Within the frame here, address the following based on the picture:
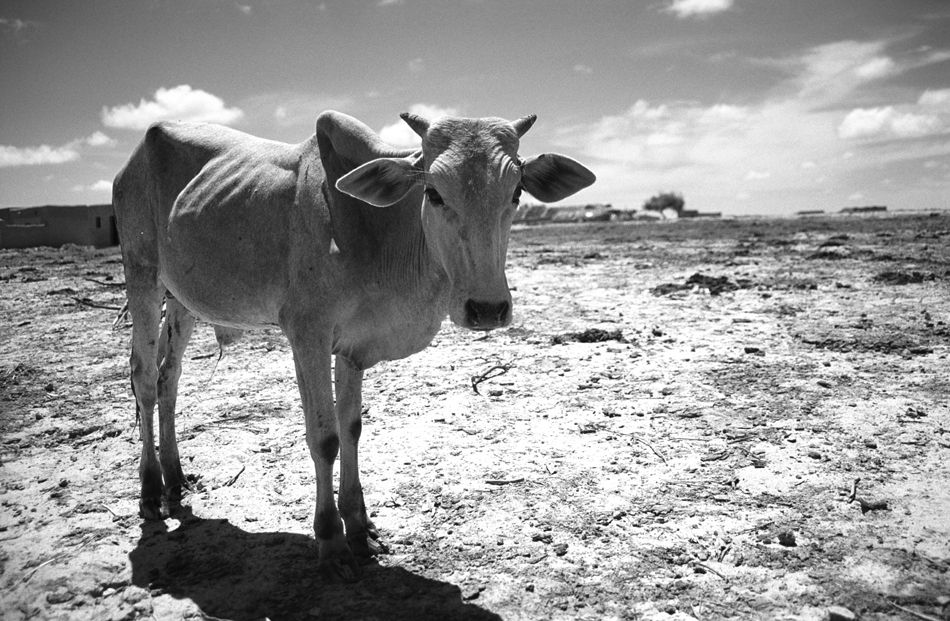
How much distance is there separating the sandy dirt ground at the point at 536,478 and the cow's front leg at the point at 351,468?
0.16m

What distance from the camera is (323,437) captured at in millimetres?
3480

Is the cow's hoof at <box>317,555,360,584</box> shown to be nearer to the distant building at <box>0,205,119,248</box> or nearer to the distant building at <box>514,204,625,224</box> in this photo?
the distant building at <box>0,205,119,248</box>

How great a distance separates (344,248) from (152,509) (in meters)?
2.28

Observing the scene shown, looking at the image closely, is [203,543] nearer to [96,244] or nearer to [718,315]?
[718,315]

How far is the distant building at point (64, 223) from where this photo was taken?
29.2 meters

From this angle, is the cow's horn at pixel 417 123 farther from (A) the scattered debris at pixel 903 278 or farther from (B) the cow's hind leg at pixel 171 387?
(A) the scattered debris at pixel 903 278

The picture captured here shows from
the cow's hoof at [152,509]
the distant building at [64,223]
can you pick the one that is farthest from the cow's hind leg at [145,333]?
the distant building at [64,223]

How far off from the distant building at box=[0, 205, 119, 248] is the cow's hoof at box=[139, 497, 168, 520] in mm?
28978

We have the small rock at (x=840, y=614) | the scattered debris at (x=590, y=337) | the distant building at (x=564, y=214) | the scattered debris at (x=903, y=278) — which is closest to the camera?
the small rock at (x=840, y=614)

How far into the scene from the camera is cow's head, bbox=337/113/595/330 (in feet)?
9.64

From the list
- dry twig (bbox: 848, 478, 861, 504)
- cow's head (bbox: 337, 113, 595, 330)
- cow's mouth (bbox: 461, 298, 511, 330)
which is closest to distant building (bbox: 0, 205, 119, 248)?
cow's head (bbox: 337, 113, 595, 330)

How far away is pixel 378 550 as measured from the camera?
3.64m

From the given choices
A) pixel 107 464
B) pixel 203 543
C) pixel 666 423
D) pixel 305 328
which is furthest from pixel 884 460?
pixel 107 464

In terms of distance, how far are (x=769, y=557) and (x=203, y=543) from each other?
3.24 metres
